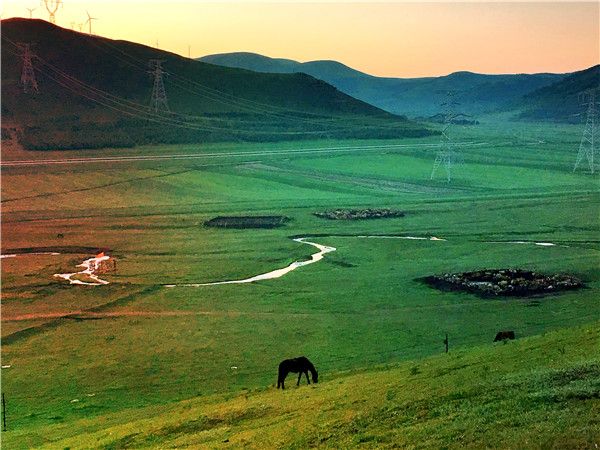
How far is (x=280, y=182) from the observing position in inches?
5285

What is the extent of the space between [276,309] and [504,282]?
16005mm

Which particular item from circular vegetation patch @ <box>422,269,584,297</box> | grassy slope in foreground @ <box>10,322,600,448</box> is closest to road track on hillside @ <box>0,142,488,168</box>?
circular vegetation patch @ <box>422,269,584,297</box>

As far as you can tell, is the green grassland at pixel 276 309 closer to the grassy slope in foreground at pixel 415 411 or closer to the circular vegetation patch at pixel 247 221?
the grassy slope in foreground at pixel 415 411

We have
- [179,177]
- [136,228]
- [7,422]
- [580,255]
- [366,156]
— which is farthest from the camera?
[366,156]

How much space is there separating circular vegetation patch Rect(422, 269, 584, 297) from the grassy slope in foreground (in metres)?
27.2

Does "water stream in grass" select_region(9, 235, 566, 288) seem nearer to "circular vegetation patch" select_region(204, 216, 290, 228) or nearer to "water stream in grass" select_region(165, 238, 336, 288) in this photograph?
"water stream in grass" select_region(165, 238, 336, 288)

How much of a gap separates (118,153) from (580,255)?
107181mm

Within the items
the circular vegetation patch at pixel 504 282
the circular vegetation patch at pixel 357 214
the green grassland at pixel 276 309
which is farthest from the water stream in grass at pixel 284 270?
the circular vegetation patch at pixel 357 214

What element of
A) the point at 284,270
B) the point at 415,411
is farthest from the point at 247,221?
the point at 415,411

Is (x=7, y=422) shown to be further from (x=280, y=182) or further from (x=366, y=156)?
(x=366, y=156)

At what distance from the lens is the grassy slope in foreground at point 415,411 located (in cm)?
1867

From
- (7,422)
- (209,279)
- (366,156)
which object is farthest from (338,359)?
(366,156)

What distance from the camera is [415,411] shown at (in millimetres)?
21984

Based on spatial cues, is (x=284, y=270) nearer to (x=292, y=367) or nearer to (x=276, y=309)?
(x=276, y=309)
